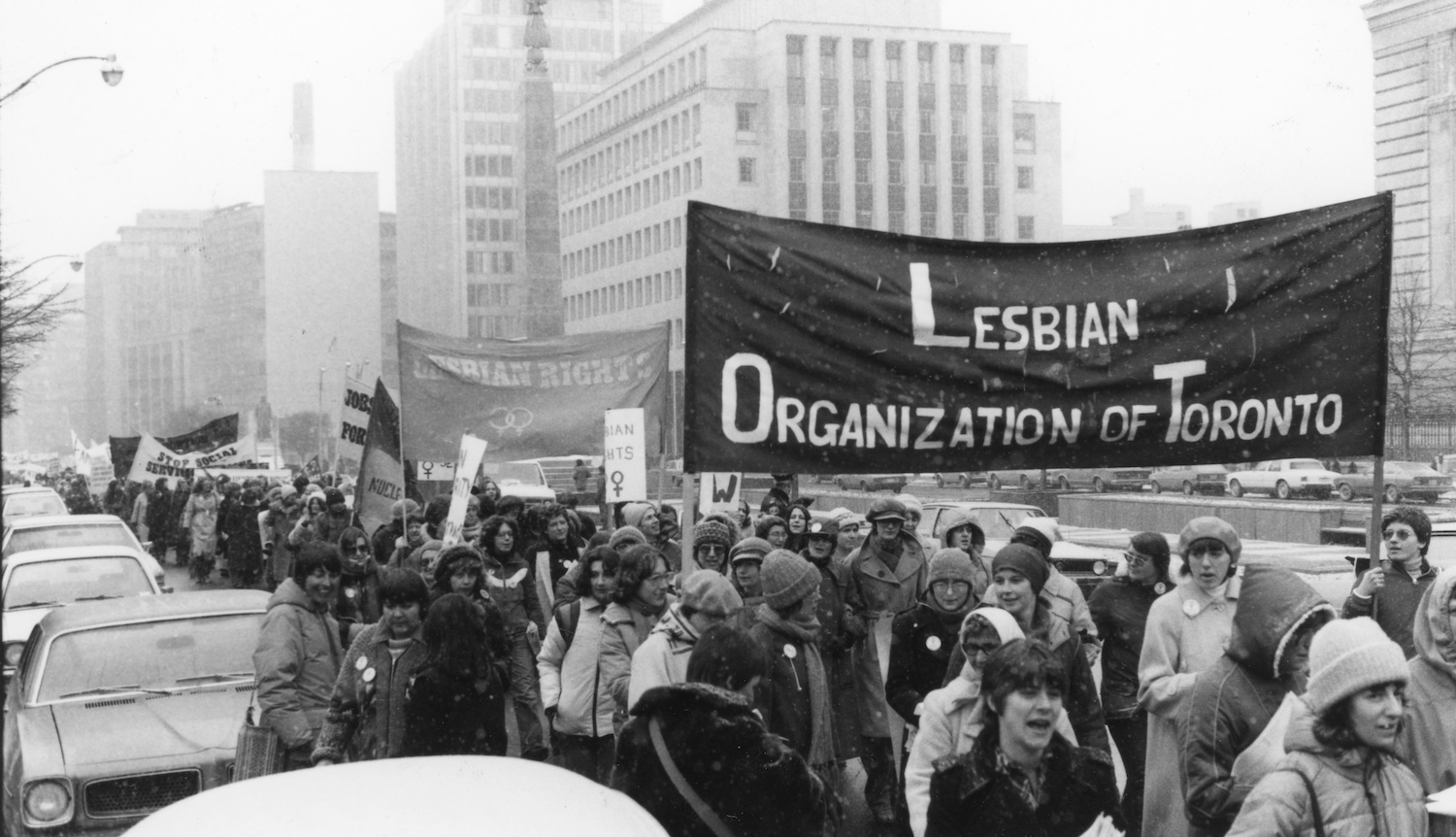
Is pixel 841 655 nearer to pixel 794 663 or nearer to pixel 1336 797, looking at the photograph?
pixel 794 663

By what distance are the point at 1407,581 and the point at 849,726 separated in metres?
2.58

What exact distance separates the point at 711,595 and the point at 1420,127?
54.3 meters

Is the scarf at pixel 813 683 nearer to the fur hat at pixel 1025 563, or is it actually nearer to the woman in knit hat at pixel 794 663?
the woman in knit hat at pixel 794 663

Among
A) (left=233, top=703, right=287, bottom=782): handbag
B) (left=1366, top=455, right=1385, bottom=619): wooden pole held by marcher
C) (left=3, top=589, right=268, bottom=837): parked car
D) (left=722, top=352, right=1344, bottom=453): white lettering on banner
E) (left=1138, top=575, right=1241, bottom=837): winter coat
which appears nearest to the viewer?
(left=1138, top=575, right=1241, bottom=837): winter coat

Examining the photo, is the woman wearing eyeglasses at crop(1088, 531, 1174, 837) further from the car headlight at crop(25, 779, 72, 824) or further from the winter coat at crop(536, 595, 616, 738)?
the car headlight at crop(25, 779, 72, 824)

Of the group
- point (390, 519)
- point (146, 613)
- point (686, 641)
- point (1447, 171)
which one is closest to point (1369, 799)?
point (686, 641)

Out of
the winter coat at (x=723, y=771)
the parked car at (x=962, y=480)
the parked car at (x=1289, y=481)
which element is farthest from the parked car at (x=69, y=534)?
the parked car at (x=962, y=480)

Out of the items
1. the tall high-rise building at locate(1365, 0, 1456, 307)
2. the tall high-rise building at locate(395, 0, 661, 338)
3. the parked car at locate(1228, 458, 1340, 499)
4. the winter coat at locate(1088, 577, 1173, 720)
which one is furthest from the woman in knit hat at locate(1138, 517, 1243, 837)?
the tall high-rise building at locate(395, 0, 661, 338)

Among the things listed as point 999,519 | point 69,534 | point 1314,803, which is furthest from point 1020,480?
point 1314,803

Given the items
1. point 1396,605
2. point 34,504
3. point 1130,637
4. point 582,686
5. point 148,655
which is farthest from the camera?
point 34,504

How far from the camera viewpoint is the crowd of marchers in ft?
13.1

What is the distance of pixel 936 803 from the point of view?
4035 millimetres

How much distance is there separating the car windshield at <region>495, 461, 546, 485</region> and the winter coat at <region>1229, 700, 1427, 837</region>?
142ft

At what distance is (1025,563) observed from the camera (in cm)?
607
